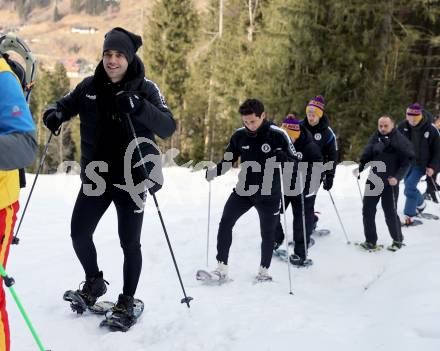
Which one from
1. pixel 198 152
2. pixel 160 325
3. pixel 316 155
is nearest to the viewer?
pixel 160 325

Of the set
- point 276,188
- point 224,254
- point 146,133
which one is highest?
point 146,133

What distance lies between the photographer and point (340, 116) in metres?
19.2

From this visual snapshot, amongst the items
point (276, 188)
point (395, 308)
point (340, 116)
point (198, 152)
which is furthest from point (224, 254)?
point (198, 152)

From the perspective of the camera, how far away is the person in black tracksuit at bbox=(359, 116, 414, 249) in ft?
22.8

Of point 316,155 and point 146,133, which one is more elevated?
A: point 146,133

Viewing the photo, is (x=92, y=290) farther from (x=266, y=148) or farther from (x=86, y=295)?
(x=266, y=148)

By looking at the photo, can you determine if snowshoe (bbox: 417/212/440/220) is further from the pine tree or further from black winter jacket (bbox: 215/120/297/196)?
the pine tree

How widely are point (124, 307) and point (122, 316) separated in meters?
0.08

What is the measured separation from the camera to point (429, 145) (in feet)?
27.9

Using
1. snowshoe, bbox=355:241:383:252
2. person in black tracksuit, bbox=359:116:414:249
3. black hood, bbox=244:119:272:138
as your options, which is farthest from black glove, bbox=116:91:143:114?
snowshoe, bbox=355:241:383:252

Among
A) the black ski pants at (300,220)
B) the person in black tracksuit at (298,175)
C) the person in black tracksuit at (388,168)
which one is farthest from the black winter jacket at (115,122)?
the person in black tracksuit at (388,168)

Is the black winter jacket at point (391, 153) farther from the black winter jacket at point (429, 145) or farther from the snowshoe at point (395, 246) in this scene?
the black winter jacket at point (429, 145)

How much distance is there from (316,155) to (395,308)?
269cm

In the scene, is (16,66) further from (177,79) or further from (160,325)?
(177,79)
